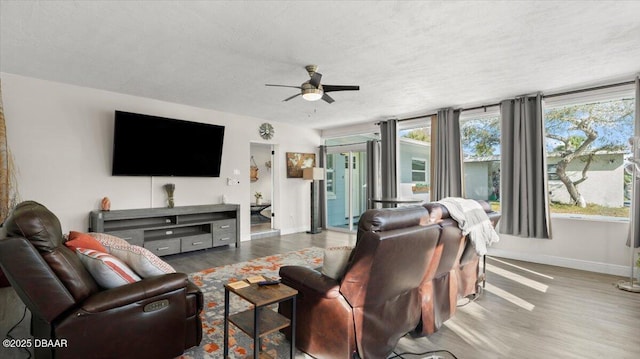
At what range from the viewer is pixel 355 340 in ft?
6.35

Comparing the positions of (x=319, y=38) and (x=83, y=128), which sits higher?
(x=319, y=38)

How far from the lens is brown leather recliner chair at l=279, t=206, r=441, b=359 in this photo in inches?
73.0

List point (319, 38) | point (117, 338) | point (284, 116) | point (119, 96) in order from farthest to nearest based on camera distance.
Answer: point (284, 116), point (119, 96), point (319, 38), point (117, 338)

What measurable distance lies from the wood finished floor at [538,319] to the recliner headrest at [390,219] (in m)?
1.02

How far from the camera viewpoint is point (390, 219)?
191 cm

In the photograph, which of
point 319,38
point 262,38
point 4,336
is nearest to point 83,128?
point 4,336

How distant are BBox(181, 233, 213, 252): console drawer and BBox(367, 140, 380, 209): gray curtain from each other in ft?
11.6

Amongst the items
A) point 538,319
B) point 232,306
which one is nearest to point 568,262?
point 538,319

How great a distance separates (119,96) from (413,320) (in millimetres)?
5089

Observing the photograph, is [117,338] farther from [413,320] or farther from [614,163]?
[614,163]

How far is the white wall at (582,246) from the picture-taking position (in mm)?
4125

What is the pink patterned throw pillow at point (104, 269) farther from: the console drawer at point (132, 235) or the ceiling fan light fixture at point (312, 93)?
the console drawer at point (132, 235)

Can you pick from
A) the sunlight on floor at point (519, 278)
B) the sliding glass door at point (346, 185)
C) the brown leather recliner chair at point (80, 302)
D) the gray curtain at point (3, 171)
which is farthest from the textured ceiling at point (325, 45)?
the sliding glass door at point (346, 185)

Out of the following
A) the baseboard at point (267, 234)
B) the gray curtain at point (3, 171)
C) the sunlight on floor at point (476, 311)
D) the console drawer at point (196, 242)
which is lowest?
the sunlight on floor at point (476, 311)
